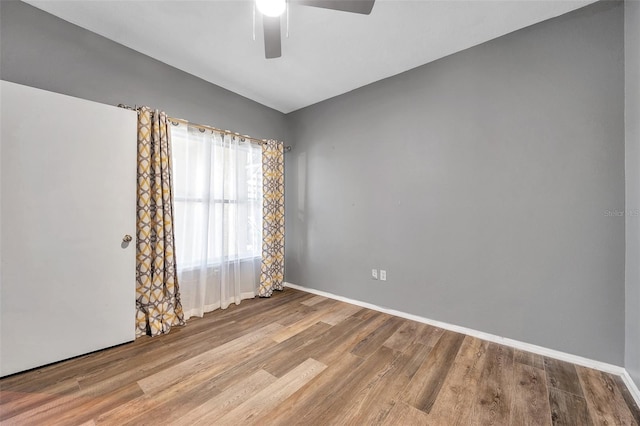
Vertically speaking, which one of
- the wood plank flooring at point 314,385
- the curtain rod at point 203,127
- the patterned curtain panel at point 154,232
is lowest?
the wood plank flooring at point 314,385

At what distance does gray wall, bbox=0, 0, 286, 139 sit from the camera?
74.2 inches

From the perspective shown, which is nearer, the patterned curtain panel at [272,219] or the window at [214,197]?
the window at [214,197]

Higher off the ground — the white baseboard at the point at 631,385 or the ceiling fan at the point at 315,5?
the ceiling fan at the point at 315,5

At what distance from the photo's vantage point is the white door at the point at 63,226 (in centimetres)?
172

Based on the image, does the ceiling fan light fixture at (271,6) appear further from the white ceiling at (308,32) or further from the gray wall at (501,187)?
the gray wall at (501,187)

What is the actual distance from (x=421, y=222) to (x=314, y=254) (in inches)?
62.8

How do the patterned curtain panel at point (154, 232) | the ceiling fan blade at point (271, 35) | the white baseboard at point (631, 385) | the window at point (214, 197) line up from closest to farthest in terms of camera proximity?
1. the white baseboard at point (631, 385)
2. the ceiling fan blade at point (271, 35)
3. the patterned curtain panel at point (154, 232)
4. the window at point (214, 197)

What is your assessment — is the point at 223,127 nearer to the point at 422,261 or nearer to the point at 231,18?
the point at 231,18

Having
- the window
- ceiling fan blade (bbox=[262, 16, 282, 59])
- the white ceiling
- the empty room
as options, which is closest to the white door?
the empty room


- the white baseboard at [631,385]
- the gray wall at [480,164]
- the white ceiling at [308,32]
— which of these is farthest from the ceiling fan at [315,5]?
the white baseboard at [631,385]

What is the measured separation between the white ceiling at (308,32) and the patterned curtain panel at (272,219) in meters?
1.01

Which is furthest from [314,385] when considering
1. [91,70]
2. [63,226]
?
[91,70]

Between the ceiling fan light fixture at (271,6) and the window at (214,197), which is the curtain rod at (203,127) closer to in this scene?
the window at (214,197)

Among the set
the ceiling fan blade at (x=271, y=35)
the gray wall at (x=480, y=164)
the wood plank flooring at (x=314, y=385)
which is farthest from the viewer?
the gray wall at (x=480, y=164)
